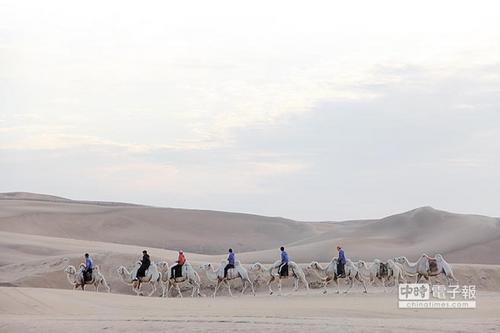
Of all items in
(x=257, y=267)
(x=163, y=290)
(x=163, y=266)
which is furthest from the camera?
(x=257, y=267)

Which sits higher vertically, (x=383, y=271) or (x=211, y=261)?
(x=211, y=261)

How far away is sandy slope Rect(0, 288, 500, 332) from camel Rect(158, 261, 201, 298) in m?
2.43

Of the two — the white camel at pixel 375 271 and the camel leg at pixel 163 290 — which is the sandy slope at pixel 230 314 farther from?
the camel leg at pixel 163 290

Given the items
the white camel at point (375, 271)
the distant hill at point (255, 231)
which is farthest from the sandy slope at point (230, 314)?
the distant hill at point (255, 231)

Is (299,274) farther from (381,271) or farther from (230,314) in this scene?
(230,314)

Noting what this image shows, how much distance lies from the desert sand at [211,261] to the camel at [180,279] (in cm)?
133

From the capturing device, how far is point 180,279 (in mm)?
28828

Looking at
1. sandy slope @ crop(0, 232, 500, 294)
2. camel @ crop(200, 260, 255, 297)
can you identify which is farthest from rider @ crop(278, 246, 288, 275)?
sandy slope @ crop(0, 232, 500, 294)

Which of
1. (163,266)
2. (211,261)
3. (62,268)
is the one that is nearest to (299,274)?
(163,266)

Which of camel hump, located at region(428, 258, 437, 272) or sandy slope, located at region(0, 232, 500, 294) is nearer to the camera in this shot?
camel hump, located at region(428, 258, 437, 272)

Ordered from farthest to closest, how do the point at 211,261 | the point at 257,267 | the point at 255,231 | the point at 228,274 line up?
the point at 255,231 < the point at 211,261 < the point at 257,267 < the point at 228,274

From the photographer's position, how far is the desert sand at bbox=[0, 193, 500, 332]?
17.2 m

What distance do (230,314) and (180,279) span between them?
925 cm

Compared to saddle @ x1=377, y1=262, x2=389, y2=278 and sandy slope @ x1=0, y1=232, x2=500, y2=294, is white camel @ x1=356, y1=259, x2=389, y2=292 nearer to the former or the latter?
saddle @ x1=377, y1=262, x2=389, y2=278
